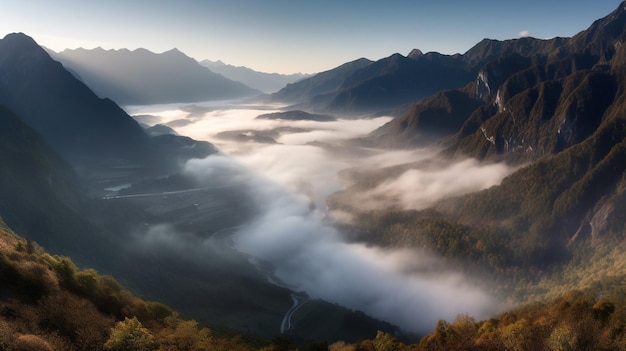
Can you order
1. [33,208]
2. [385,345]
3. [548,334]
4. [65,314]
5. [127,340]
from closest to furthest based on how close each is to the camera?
[127,340] → [65,314] → [548,334] → [385,345] → [33,208]

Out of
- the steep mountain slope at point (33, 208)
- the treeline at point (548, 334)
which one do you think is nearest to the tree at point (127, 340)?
the treeline at point (548, 334)

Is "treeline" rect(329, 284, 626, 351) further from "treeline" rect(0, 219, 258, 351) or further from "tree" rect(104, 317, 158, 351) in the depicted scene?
"tree" rect(104, 317, 158, 351)

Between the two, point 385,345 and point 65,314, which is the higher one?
point 65,314

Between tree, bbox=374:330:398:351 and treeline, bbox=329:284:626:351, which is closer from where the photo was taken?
treeline, bbox=329:284:626:351

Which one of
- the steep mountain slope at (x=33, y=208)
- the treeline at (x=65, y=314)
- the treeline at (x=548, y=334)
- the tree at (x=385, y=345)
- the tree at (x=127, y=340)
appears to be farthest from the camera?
the steep mountain slope at (x=33, y=208)

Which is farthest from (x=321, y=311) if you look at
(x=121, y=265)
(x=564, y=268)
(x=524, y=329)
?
(x=564, y=268)

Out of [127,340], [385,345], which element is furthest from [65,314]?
[385,345]

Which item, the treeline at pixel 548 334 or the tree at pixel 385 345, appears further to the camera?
the tree at pixel 385 345

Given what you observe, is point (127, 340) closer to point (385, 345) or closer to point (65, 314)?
point (65, 314)

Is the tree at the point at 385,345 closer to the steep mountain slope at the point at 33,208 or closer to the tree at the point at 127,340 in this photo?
the tree at the point at 127,340

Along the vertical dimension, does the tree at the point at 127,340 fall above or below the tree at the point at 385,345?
above

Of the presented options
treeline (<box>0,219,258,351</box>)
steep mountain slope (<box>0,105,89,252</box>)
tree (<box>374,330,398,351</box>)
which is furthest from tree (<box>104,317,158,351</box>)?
steep mountain slope (<box>0,105,89,252</box>)

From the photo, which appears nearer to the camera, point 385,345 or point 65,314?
point 65,314

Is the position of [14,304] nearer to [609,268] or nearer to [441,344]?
[441,344]
